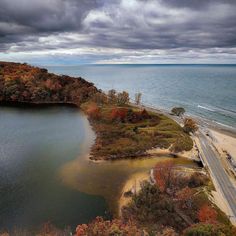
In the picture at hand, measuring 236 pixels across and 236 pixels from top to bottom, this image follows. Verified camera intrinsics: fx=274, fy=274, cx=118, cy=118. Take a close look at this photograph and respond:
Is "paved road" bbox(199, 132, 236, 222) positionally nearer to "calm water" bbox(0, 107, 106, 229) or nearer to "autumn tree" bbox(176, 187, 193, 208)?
"autumn tree" bbox(176, 187, 193, 208)

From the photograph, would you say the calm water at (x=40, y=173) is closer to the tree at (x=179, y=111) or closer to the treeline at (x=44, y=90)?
the treeline at (x=44, y=90)

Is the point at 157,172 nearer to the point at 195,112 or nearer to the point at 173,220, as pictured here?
the point at 173,220

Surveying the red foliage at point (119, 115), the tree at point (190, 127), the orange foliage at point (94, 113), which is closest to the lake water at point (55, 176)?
the red foliage at point (119, 115)

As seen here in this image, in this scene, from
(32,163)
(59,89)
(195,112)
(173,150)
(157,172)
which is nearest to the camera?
(157,172)

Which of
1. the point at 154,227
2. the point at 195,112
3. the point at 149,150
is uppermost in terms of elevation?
the point at 154,227

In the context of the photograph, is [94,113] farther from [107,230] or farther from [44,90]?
[107,230]

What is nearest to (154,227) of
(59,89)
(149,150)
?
(149,150)
